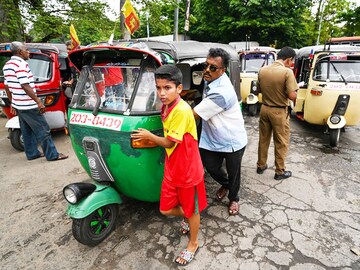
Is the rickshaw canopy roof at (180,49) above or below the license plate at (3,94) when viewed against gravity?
above

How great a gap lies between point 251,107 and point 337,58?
2685 millimetres

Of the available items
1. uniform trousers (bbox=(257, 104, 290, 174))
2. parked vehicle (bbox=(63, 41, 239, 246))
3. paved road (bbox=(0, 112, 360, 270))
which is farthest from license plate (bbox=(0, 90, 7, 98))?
uniform trousers (bbox=(257, 104, 290, 174))

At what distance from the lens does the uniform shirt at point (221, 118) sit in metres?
2.27

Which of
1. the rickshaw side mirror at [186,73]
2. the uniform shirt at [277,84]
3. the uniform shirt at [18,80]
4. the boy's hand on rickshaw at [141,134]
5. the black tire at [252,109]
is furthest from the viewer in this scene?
the black tire at [252,109]

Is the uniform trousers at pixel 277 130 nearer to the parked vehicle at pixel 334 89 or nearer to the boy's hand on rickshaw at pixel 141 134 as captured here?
the parked vehicle at pixel 334 89

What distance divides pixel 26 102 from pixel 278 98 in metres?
3.84

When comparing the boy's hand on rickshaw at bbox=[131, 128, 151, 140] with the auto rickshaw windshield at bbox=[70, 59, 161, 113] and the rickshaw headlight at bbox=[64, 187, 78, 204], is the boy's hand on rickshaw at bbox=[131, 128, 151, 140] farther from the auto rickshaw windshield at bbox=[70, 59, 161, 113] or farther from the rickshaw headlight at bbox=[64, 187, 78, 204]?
the rickshaw headlight at bbox=[64, 187, 78, 204]

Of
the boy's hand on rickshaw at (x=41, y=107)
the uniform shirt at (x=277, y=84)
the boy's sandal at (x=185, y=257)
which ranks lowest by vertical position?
the boy's sandal at (x=185, y=257)

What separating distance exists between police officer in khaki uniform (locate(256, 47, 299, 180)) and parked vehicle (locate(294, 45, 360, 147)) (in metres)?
1.84

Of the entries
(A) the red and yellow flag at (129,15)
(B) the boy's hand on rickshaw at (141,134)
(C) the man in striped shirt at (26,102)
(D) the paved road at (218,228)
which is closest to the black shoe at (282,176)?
(D) the paved road at (218,228)

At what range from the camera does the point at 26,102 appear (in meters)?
3.94

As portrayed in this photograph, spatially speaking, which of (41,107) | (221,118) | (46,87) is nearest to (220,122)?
(221,118)

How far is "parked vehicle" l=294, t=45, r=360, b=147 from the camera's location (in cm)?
472

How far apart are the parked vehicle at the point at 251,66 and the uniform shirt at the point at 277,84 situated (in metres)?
3.92
